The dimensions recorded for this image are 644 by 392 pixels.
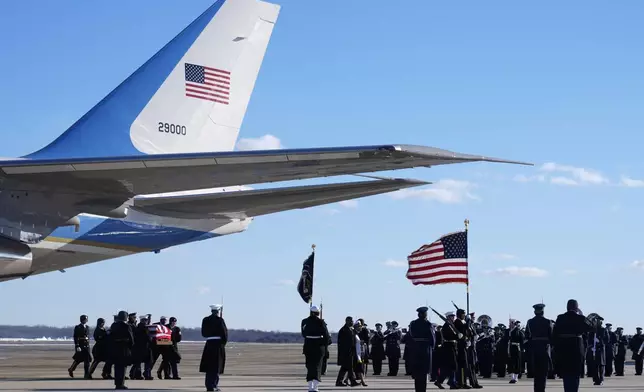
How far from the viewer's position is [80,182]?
15930 millimetres

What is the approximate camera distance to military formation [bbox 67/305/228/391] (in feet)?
63.9

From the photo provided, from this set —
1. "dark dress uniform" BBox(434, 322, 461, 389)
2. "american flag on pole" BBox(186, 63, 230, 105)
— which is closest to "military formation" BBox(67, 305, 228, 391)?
"american flag on pole" BBox(186, 63, 230, 105)

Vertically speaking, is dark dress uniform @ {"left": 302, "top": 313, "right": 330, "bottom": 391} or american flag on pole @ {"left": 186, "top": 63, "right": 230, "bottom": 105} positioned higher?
american flag on pole @ {"left": 186, "top": 63, "right": 230, "bottom": 105}

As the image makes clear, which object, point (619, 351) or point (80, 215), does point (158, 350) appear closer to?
point (80, 215)

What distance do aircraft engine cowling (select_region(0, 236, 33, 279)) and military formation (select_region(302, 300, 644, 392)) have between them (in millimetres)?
5446

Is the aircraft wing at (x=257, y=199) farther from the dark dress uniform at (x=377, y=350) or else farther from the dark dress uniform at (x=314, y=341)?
the dark dress uniform at (x=377, y=350)

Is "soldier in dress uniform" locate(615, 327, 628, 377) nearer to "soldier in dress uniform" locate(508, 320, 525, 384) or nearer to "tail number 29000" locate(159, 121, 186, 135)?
"soldier in dress uniform" locate(508, 320, 525, 384)

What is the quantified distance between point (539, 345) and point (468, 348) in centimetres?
489

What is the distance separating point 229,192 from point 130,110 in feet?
9.23

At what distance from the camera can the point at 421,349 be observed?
18.2 m

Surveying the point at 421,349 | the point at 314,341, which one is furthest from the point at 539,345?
the point at 314,341

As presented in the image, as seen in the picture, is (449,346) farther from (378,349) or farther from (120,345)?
(378,349)

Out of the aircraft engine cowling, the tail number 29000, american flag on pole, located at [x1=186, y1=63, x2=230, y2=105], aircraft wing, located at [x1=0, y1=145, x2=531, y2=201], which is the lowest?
the aircraft engine cowling

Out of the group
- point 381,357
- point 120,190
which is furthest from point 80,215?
point 381,357
